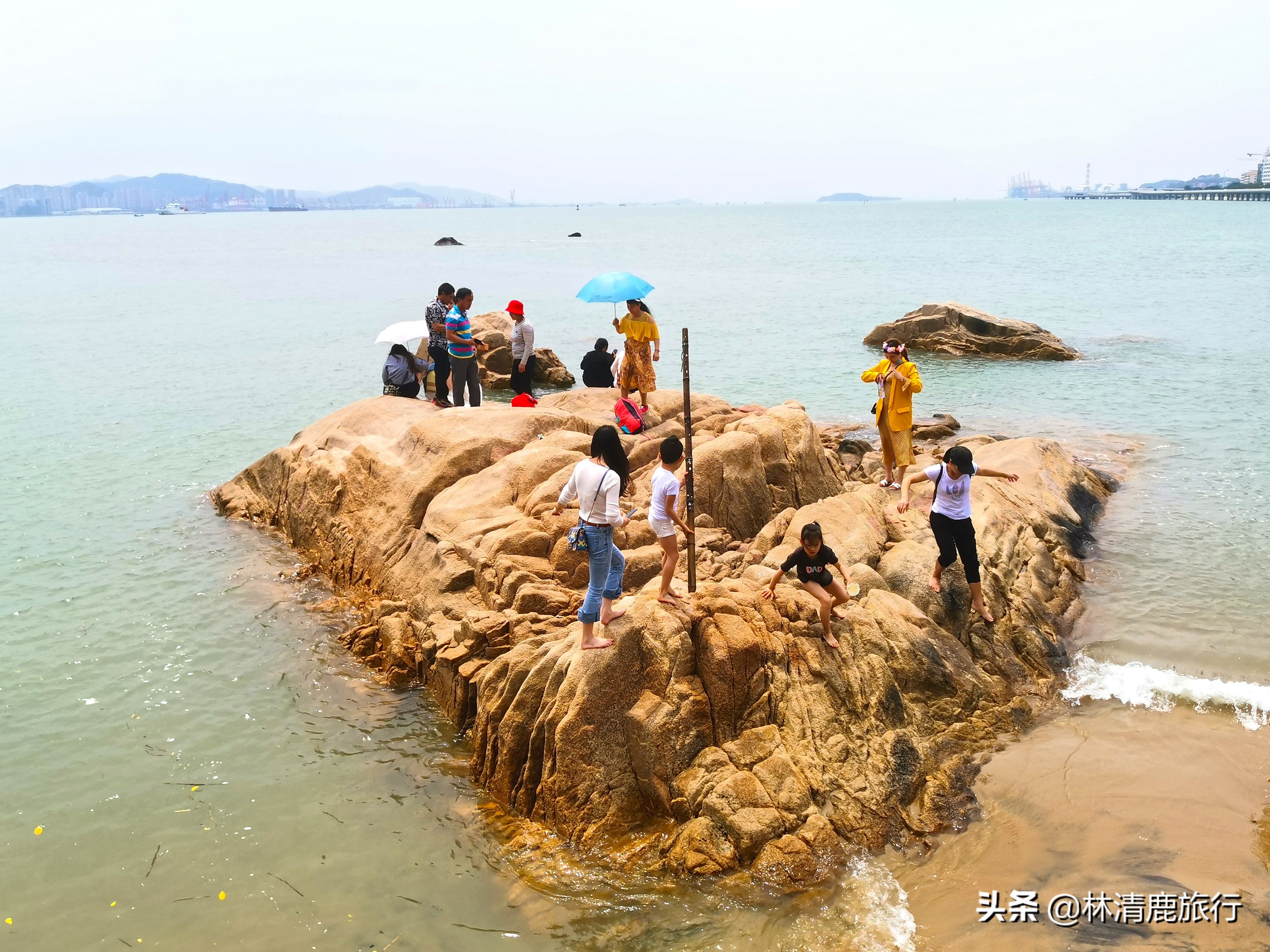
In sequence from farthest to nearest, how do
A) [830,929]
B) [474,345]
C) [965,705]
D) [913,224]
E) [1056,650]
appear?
[913,224] < [474,345] < [1056,650] < [965,705] < [830,929]

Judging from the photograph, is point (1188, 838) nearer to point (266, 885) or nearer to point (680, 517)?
point (680, 517)

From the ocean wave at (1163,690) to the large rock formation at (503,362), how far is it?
18609 mm

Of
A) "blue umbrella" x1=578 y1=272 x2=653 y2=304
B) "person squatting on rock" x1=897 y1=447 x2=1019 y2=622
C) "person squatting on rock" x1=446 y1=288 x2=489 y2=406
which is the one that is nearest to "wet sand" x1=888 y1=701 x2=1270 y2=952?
"person squatting on rock" x1=897 y1=447 x2=1019 y2=622

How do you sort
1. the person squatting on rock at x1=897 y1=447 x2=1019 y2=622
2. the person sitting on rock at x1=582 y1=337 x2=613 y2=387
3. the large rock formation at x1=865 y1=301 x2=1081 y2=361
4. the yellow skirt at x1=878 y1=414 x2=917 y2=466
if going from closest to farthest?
the person squatting on rock at x1=897 y1=447 x2=1019 y2=622 → the yellow skirt at x1=878 y1=414 x2=917 y2=466 → the person sitting on rock at x1=582 y1=337 x2=613 y2=387 → the large rock formation at x1=865 y1=301 x2=1081 y2=361

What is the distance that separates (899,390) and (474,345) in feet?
23.0

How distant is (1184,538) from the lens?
14.5 m

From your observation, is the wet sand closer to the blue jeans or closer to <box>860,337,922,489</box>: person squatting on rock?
the blue jeans

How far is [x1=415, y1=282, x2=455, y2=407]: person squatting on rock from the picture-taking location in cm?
1561

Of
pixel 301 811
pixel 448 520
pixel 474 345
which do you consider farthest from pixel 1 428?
pixel 301 811

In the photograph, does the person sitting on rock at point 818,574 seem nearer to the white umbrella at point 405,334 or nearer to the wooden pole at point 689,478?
the wooden pole at point 689,478

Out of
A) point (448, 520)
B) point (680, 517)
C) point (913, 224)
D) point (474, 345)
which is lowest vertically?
point (448, 520)

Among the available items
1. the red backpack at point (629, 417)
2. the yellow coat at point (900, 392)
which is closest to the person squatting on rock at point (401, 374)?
the red backpack at point (629, 417)

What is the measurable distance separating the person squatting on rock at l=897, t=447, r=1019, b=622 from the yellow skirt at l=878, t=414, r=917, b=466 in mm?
2495

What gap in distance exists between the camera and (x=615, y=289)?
1450 centimetres
